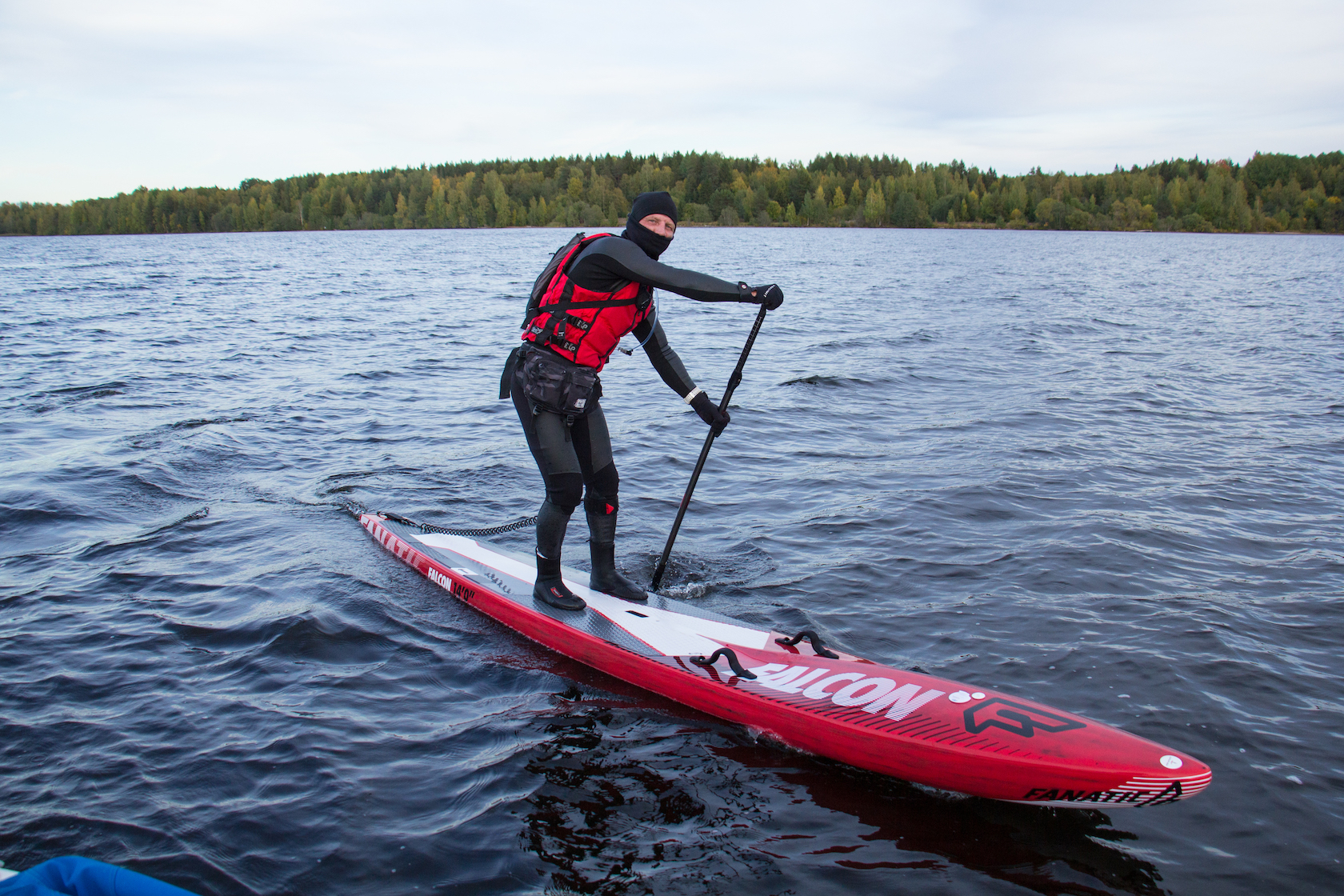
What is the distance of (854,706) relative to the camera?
4352mm

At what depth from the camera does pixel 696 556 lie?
720 centimetres

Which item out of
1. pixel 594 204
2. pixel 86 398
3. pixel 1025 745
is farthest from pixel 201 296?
pixel 594 204

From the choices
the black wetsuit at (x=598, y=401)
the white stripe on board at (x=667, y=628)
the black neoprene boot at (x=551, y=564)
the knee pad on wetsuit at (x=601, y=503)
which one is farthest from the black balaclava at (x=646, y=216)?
the white stripe on board at (x=667, y=628)

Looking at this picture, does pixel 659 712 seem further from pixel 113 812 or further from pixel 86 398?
pixel 86 398

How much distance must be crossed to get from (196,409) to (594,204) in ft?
356

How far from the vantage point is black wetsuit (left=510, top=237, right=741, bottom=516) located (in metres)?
4.85

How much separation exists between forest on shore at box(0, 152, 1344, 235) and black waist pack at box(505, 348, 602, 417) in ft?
348

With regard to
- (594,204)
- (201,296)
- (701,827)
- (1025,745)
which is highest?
(594,204)

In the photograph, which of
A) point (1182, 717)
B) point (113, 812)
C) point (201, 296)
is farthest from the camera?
point (201, 296)

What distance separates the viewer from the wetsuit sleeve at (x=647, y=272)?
480 cm

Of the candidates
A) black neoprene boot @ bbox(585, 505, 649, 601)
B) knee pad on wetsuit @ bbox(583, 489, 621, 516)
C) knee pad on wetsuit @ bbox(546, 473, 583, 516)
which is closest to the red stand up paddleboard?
black neoprene boot @ bbox(585, 505, 649, 601)

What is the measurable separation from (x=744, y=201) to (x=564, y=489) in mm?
125569

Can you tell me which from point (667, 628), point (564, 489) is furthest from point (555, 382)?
point (667, 628)

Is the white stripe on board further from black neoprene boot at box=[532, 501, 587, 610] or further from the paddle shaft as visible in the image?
the paddle shaft
